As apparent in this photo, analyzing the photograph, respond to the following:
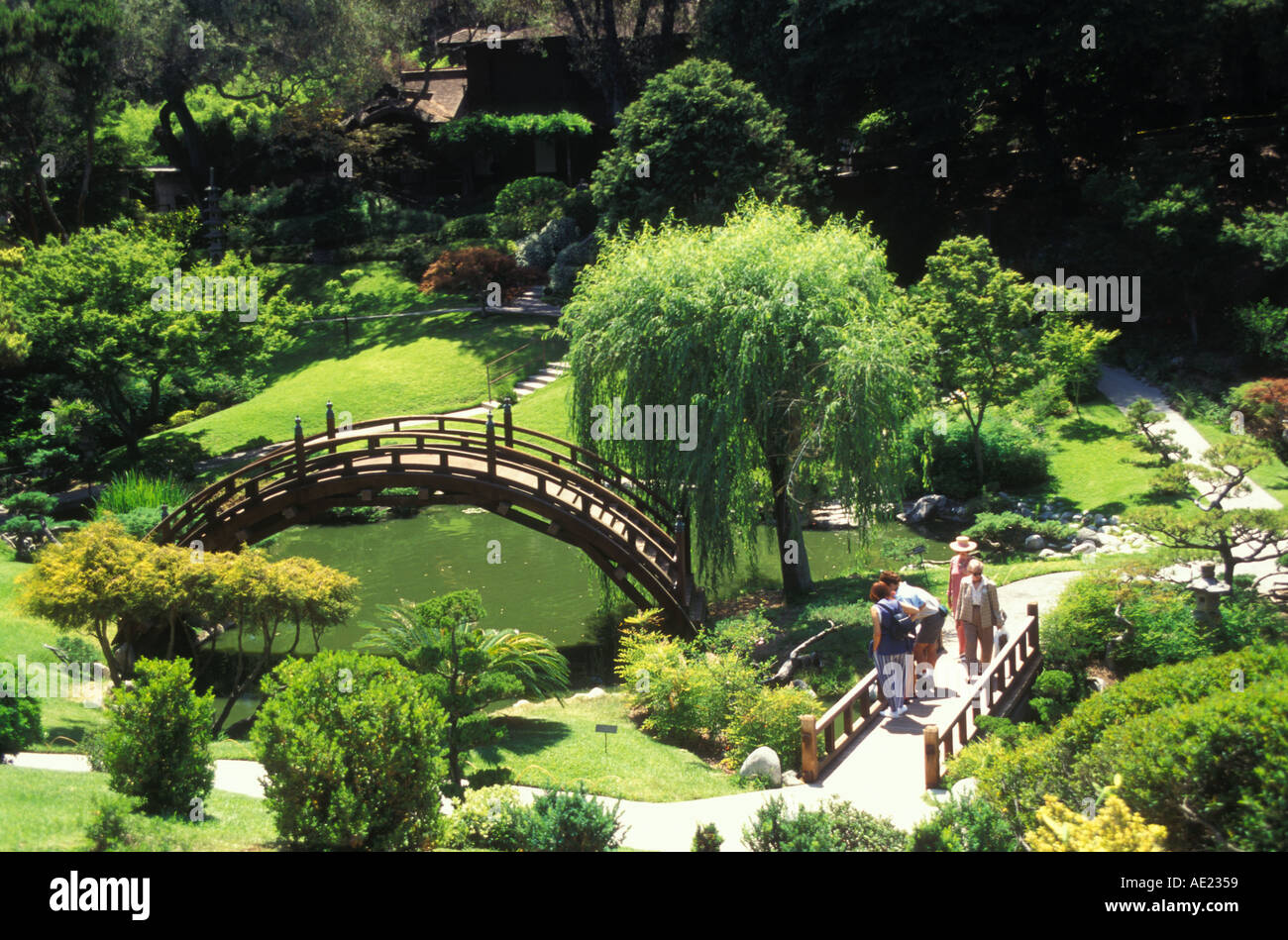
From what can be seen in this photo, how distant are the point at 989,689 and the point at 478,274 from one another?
99.6 feet

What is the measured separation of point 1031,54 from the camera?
3453cm

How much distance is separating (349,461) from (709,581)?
759cm

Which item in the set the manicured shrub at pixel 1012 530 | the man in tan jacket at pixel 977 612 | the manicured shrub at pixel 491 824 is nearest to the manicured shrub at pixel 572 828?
the manicured shrub at pixel 491 824

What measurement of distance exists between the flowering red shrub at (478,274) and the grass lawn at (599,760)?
85.2 ft

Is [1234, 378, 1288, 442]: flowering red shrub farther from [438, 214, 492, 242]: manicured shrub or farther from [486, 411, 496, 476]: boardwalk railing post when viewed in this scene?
[438, 214, 492, 242]: manicured shrub

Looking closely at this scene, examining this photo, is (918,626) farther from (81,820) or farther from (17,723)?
(17,723)

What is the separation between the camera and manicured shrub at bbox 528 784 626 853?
440 inches

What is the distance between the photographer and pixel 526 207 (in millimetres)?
46625

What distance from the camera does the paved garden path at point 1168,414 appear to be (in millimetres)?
24406

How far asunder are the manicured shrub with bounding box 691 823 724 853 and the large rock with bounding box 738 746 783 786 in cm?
316

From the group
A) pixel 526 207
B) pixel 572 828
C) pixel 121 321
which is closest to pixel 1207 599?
pixel 572 828

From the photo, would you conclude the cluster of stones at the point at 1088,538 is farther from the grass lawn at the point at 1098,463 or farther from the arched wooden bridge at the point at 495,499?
the arched wooden bridge at the point at 495,499

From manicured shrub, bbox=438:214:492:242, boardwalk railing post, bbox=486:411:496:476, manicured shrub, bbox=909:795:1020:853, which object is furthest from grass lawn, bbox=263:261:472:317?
manicured shrub, bbox=909:795:1020:853
